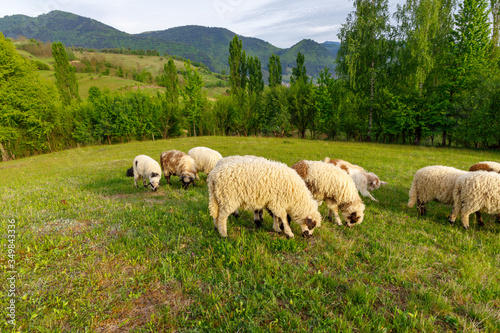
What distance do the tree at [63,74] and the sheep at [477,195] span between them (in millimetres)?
64627

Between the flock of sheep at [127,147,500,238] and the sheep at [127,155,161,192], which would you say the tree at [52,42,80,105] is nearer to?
the sheep at [127,155,161,192]

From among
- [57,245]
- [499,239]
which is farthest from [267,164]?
[499,239]

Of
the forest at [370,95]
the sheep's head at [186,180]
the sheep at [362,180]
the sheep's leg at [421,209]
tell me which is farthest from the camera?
the forest at [370,95]

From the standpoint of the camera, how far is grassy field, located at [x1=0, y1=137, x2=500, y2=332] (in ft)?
9.86

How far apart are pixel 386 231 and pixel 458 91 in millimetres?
33366

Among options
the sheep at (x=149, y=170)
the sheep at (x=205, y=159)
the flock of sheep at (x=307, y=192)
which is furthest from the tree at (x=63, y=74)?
the flock of sheep at (x=307, y=192)

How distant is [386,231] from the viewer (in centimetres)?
573

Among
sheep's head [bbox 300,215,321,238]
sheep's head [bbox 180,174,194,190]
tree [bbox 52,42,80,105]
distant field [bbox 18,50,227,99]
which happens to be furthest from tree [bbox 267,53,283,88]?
sheep's head [bbox 300,215,321,238]

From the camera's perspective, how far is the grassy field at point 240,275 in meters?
3.00

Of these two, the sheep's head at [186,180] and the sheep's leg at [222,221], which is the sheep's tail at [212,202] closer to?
the sheep's leg at [222,221]

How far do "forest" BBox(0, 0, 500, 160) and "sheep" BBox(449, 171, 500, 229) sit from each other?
2674 cm

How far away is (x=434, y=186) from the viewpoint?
693cm

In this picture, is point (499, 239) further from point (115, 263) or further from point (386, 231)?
point (115, 263)

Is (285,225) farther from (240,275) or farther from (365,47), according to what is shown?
(365,47)
